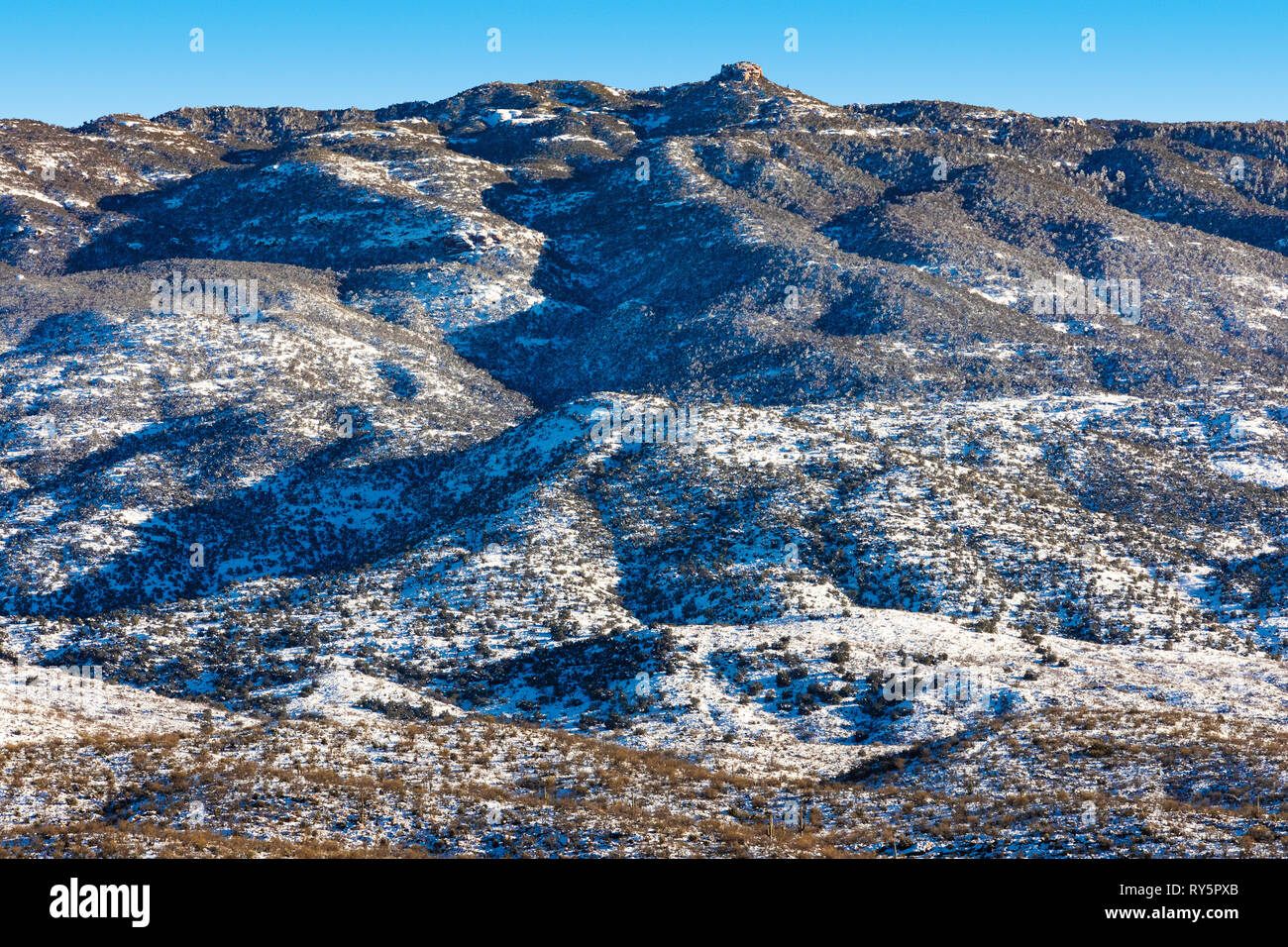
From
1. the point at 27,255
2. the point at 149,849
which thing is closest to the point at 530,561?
the point at 149,849

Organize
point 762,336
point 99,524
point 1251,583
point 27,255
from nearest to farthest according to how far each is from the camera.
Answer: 1. point 1251,583
2. point 99,524
3. point 762,336
4. point 27,255

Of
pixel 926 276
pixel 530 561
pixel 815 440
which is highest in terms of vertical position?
pixel 926 276

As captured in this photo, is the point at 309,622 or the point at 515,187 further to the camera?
the point at 515,187
